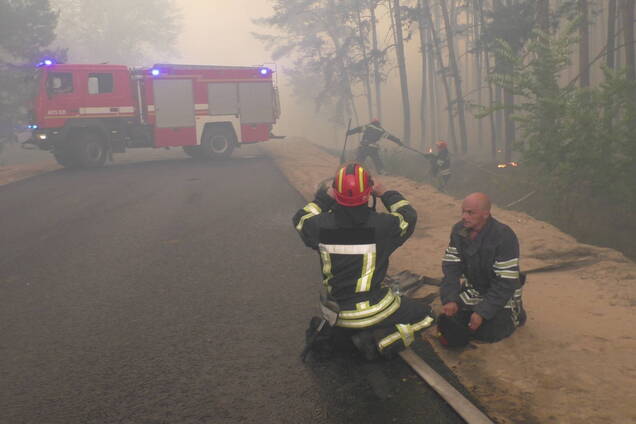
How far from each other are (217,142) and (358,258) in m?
17.5

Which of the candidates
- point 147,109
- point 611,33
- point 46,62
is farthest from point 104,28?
point 611,33

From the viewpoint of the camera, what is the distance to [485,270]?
424 cm

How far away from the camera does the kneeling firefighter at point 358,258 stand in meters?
3.75

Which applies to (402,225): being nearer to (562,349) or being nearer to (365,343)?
(365,343)

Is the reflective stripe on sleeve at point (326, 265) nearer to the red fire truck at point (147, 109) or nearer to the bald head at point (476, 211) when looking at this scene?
the bald head at point (476, 211)

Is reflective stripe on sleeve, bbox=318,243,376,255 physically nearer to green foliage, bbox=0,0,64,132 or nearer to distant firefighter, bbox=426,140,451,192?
distant firefighter, bbox=426,140,451,192

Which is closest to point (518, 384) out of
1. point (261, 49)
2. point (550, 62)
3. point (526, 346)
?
point (526, 346)

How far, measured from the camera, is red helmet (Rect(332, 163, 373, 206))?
3.64 metres

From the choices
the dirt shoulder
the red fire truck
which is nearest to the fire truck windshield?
the red fire truck

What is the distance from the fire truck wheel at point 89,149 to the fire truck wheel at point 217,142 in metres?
3.53

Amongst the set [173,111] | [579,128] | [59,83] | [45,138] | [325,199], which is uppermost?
[59,83]

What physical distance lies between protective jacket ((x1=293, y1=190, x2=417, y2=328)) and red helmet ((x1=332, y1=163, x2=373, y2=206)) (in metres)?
0.07

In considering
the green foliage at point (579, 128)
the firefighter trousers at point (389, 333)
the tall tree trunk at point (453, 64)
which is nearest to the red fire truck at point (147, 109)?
the tall tree trunk at point (453, 64)

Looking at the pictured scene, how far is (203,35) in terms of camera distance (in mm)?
138500
